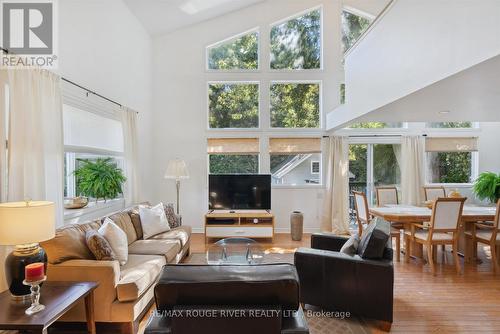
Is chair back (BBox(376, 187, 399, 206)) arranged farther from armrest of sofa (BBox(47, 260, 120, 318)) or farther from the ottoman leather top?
armrest of sofa (BBox(47, 260, 120, 318))

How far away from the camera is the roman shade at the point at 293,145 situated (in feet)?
19.7

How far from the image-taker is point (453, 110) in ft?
11.8

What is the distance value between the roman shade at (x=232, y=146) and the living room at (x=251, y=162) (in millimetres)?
22

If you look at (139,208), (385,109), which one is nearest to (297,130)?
(385,109)

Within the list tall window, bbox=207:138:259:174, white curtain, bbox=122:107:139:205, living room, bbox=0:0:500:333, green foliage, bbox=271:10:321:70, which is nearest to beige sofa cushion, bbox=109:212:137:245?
living room, bbox=0:0:500:333

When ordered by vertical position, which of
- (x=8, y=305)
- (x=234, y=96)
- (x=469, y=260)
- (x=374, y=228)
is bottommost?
(x=469, y=260)

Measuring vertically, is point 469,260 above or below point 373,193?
below

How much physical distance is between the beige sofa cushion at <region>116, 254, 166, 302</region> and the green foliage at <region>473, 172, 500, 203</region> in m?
6.02

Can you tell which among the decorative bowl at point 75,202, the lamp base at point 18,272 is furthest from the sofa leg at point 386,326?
the decorative bowl at point 75,202

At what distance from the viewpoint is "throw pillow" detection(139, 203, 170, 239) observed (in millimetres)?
3876

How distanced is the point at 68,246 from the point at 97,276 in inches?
16.5

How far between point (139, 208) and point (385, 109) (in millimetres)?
3587

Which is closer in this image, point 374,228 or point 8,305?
point 8,305

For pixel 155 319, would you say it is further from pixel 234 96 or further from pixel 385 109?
pixel 234 96
